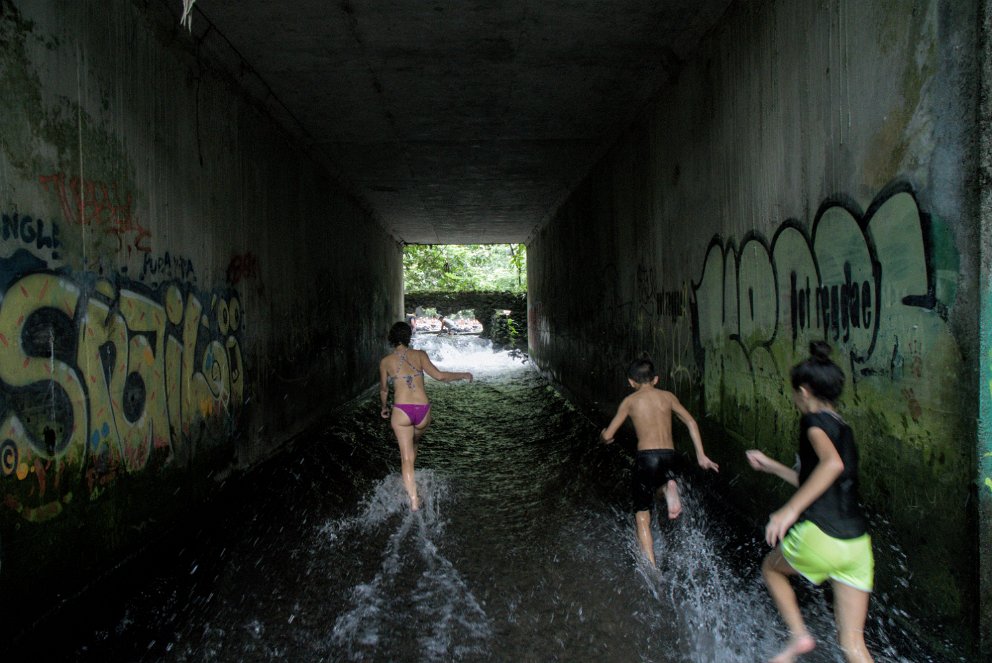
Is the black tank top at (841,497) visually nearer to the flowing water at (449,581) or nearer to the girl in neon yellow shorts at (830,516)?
the girl in neon yellow shorts at (830,516)

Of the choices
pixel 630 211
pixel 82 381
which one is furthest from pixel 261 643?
pixel 630 211

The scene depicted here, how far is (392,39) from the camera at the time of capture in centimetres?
648

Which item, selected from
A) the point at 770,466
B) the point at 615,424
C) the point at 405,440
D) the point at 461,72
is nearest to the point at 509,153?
the point at 461,72

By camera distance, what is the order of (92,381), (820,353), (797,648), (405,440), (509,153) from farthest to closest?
(509,153), (405,440), (92,381), (820,353), (797,648)

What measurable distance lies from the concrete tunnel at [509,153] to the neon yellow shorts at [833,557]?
632 millimetres

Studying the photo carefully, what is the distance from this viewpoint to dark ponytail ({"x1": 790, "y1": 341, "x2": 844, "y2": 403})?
116 inches

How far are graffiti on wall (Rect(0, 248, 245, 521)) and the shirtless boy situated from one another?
11.9 ft

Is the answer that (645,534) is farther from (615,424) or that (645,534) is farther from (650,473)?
(615,424)

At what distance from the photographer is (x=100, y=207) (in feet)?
15.2

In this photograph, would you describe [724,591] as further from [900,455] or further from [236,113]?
[236,113]

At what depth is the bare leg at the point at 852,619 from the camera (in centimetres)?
288

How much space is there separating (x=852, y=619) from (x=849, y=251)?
2.25m

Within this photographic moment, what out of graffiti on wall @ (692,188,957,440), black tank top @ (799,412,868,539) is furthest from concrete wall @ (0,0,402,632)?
graffiti on wall @ (692,188,957,440)

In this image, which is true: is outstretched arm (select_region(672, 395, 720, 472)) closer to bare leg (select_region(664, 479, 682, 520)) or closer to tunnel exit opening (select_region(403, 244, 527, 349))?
bare leg (select_region(664, 479, 682, 520))
